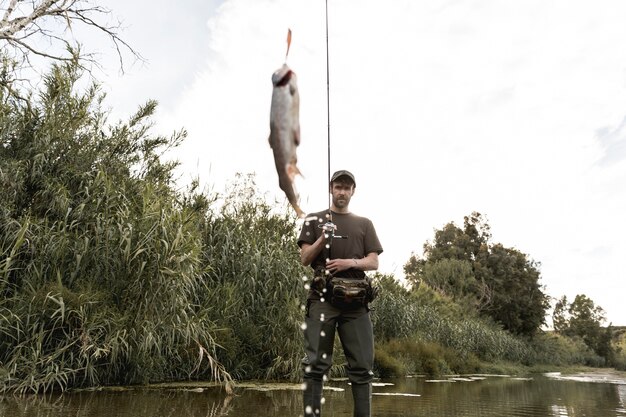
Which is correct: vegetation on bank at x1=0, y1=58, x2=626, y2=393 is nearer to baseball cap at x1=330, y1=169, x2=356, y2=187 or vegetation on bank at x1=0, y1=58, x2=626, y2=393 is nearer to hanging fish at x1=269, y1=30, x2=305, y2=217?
baseball cap at x1=330, y1=169, x2=356, y2=187

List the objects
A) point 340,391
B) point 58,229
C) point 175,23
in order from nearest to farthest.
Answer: point 175,23 → point 58,229 → point 340,391

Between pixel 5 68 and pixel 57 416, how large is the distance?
9212 mm

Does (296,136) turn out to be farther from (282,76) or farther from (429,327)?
(429,327)

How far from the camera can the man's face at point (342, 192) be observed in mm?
4016

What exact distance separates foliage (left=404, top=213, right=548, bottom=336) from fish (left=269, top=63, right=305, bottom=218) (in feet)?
110

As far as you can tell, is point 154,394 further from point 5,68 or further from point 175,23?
point 5,68

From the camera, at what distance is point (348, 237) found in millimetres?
4016

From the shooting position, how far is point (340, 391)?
7957 millimetres

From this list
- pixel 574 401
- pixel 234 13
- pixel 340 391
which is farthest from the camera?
pixel 574 401

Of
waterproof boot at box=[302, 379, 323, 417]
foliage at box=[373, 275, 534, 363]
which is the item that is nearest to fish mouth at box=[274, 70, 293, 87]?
waterproof boot at box=[302, 379, 323, 417]

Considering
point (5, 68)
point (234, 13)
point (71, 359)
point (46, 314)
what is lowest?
point (71, 359)

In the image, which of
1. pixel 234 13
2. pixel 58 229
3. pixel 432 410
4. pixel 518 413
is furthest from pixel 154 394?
pixel 234 13

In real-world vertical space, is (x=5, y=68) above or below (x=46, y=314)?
above

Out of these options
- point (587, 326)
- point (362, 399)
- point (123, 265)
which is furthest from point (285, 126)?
point (587, 326)
